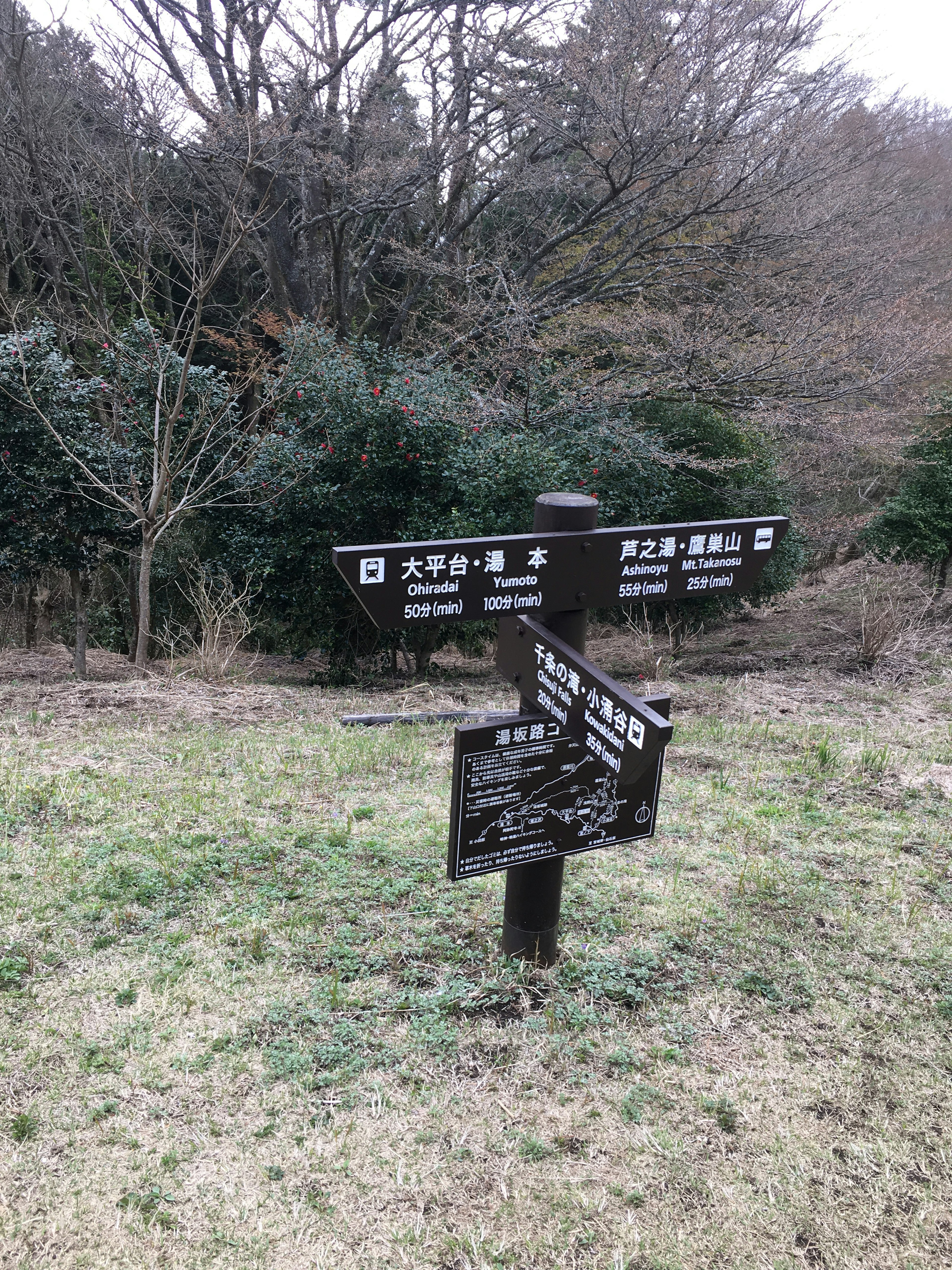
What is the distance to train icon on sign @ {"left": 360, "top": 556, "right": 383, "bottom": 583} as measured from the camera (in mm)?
2463

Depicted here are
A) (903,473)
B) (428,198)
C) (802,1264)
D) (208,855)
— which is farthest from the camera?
(903,473)

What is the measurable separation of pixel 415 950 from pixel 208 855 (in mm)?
1204

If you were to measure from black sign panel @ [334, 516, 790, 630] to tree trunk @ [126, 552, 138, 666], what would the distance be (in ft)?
31.8

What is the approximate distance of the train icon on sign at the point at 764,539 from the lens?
2943mm

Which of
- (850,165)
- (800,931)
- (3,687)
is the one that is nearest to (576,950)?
(800,931)

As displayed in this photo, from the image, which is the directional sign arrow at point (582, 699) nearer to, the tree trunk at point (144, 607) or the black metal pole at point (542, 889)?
the black metal pole at point (542, 889)

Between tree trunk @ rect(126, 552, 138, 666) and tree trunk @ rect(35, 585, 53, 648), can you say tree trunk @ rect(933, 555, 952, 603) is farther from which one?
tree trunk @ rect(35, 585, 53, 648)

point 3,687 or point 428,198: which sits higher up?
point 428,198

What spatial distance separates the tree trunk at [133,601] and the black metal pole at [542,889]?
363 inches

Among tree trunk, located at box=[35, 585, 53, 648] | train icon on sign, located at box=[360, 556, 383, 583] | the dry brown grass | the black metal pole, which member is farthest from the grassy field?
tree trunk, located at box=[35, 585, 53, 648]

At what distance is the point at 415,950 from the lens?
11.3 ft

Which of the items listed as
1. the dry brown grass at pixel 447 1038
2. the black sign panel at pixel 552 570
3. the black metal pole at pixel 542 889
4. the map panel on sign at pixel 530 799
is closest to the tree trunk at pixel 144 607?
the dry brown grass at pixel 447 1038

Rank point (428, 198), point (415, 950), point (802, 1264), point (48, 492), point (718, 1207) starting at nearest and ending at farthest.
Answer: point (802, 1264)
point (718, 1207)
point (415, 950)
point (48, 492)
point (428, 198)

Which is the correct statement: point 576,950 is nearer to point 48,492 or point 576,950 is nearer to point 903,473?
point 48,492
